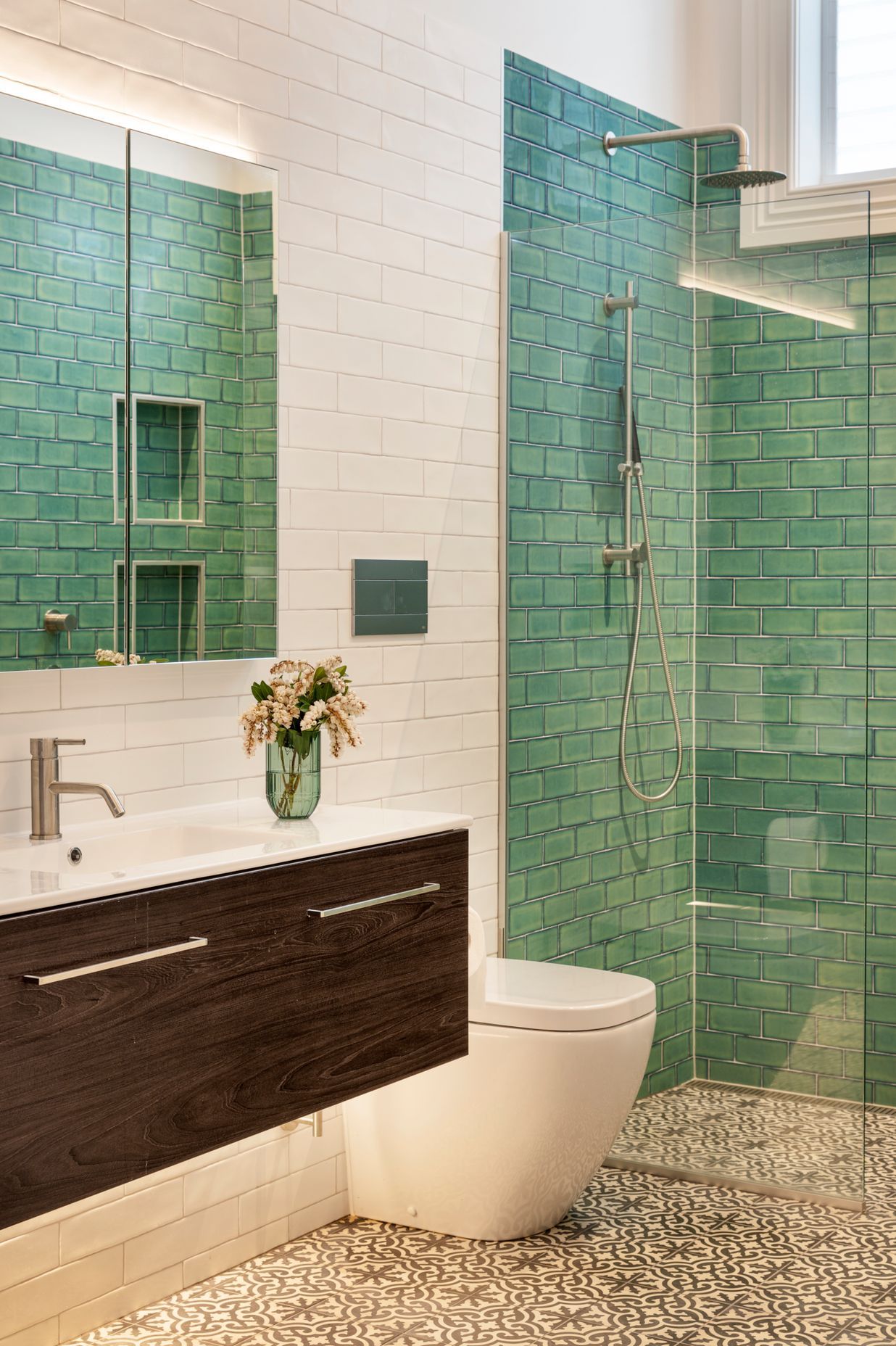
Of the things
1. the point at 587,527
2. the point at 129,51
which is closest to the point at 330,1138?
the point at 587,527

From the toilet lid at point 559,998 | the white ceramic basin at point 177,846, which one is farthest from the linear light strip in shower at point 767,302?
the toilet lid at point 559,998

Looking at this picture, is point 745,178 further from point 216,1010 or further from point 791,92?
point 216,1010

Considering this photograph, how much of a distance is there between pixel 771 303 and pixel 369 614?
1.12 m

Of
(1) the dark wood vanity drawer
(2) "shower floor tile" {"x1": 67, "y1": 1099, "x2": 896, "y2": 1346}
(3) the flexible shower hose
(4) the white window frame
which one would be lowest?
(2) "shower floor tile" {"x1": 67, "y1": 1099, "x2": 896, "y2": 1346}

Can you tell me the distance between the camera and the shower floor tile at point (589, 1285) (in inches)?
105

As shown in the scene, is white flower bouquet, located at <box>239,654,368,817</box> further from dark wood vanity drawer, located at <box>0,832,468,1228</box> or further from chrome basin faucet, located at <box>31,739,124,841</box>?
chrome basin faucet, located at <box>31,739,124,841</box>

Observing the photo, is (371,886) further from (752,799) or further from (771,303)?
(771,303)

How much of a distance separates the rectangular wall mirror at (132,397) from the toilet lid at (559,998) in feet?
2.94

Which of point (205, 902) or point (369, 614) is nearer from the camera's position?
point (205, 902)

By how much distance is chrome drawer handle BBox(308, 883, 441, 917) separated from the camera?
236cm

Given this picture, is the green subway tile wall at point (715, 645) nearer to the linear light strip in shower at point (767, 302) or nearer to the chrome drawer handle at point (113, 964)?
the linear light strip in shower at point (767, 302)

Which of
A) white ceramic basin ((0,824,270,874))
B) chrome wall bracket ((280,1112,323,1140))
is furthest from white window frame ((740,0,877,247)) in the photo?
chrome wall bracket ((280,1112,323,1140))

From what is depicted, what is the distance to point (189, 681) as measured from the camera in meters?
2.79

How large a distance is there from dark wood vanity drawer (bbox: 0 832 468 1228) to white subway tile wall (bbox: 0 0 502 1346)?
0.49 m
